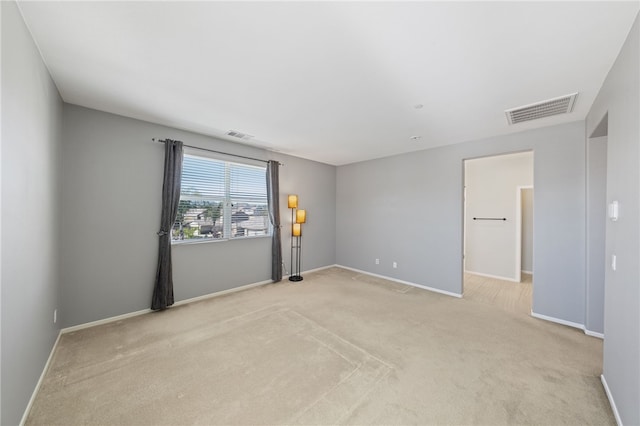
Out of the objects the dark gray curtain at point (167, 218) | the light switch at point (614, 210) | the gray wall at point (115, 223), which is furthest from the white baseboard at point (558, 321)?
the dark gray curtain at point (167, 218)

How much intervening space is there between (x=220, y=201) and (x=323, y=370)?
308 cm

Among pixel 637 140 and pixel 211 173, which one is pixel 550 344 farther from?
pixel 211 173

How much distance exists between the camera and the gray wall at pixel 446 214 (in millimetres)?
3080

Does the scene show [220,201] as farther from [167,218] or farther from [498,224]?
[498,224]

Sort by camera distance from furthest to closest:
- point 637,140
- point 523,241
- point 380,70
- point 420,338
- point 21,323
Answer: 1. point 523,241
2. point 420,338
3. point 380,70
4. point 21,323
5. point 637,140

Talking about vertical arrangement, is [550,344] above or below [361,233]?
below

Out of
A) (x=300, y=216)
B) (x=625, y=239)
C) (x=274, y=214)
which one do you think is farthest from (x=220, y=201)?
(x=625, y=239)

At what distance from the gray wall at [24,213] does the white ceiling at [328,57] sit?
29 cm

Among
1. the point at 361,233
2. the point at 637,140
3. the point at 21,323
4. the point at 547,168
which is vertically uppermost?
the point at 547,168

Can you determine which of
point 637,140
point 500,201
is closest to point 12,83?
point 637,140

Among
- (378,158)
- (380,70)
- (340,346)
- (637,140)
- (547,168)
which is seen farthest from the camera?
(378,158)

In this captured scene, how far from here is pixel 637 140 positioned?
4.67ft

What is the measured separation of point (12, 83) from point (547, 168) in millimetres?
5281

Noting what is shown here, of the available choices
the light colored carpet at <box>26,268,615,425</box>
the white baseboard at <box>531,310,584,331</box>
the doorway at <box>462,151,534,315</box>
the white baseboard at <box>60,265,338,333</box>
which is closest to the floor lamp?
the white baseboard at <box>60,265,338,333</box>
